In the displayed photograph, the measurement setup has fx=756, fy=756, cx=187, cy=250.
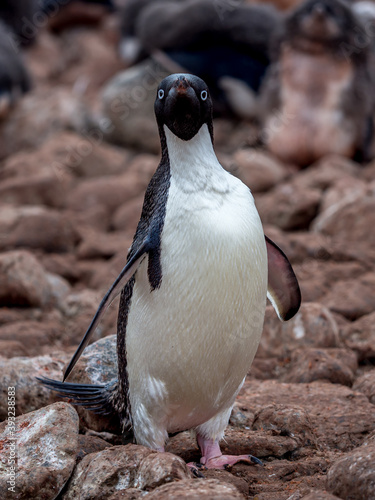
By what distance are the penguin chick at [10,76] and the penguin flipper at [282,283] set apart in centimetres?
568

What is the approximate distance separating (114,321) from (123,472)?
64.1 inches

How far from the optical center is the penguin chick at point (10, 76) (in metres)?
7.65

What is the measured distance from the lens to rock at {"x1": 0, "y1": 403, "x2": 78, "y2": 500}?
1.90m

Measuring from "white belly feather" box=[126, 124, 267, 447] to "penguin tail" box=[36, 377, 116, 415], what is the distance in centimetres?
20

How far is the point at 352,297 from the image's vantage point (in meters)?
3.77

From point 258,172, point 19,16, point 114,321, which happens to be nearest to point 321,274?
point 114,321

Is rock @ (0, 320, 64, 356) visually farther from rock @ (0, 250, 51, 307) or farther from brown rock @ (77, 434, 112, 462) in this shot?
brown rock @ (77, 434, 112, 462)

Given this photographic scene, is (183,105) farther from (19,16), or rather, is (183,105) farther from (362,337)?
(19,16)

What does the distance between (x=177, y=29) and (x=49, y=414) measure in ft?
21.2

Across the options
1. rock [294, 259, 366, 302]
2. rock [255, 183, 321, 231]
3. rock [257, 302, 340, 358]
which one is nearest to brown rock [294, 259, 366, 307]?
rock [294, 259, 366, 302]

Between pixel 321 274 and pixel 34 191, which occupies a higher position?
pixel 321 274

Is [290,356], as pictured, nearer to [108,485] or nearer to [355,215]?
[108,485]

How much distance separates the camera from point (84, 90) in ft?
30.8

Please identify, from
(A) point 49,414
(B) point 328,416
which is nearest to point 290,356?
(B) point 328,416
